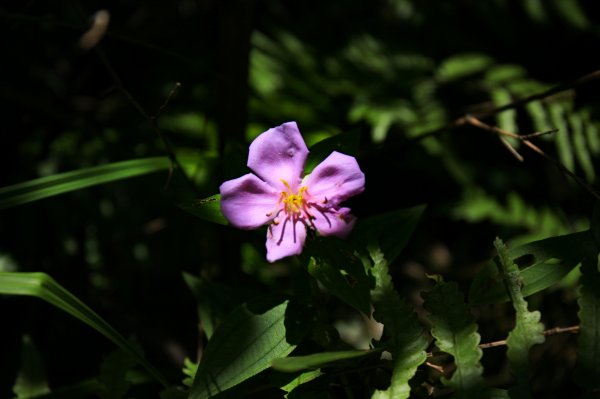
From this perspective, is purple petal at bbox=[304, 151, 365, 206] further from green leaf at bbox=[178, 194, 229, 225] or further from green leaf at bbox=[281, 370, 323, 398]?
green leaf at bbox=[281, 370, 323, 398]

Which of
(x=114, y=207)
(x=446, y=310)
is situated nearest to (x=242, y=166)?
(x=446, y=310)

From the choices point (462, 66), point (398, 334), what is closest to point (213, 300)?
point (398, 334)

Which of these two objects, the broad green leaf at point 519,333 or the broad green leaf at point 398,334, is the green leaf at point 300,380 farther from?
the broad green leaf at point 519,333

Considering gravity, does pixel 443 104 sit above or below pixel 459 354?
above

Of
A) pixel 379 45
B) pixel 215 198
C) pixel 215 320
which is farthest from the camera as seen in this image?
pixel 379 45

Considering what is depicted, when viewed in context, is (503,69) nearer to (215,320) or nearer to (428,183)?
(428,183)

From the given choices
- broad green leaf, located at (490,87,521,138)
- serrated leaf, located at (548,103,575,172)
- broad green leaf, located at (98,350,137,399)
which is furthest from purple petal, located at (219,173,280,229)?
serrated leaf, located at (548,103,575,172)
